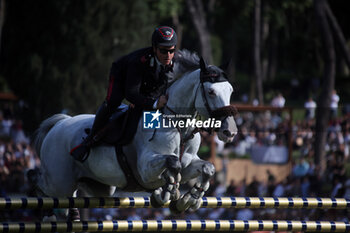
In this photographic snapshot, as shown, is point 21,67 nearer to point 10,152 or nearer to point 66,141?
point 10,152

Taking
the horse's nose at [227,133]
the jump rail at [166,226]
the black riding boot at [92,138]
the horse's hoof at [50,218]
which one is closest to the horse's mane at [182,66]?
the black riding boot at [92,138]

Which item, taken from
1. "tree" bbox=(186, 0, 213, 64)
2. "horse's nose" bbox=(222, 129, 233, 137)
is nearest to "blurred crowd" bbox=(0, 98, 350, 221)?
"horse's nose" bbox=(222, 129, 233, 137)

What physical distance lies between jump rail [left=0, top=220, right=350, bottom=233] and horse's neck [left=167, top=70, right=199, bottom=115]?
1.03 m

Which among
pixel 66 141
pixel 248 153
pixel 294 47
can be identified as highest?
pixel 66 141

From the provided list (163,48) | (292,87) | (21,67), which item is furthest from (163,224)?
(292,87)

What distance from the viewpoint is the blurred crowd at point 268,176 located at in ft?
37.0

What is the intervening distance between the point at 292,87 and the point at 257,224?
1069 inches

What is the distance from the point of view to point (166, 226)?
5551mm

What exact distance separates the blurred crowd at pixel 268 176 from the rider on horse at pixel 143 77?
4.36 m

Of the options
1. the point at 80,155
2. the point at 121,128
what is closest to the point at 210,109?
the point at 121,128

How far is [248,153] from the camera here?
12664 millimetres

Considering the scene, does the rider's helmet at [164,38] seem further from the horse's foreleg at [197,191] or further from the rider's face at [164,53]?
the horse's foreleg at [197,191]

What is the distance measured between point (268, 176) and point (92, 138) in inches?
270

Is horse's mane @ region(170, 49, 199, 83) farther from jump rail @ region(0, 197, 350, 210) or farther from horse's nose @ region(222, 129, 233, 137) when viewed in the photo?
jump rail @ region(0, 197, 350, 210)
